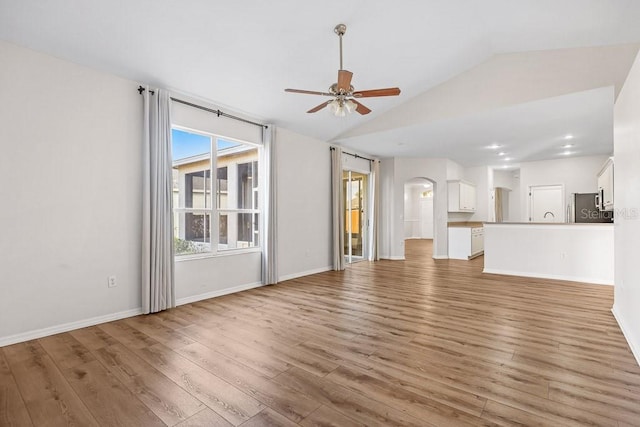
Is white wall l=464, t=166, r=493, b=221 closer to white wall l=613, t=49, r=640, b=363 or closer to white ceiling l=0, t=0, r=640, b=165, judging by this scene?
white ceiling l=0, t=0, r=640, b=165

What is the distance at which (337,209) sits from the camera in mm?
6781

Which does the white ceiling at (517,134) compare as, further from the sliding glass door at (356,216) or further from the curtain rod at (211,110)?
the curtain rod at (211,110)

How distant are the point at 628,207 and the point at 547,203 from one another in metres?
6.68

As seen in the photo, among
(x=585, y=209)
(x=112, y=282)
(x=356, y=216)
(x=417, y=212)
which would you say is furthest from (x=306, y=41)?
(x=417, y=212)

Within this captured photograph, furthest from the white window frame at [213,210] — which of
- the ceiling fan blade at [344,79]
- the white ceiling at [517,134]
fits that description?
the white ceiling at [517,134]

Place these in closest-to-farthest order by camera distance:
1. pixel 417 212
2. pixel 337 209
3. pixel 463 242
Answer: pixel 337 209, pixel 463 242, pixel 417 212

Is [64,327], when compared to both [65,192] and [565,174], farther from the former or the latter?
[565,174]

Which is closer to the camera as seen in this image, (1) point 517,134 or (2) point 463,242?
(1) point 517,134

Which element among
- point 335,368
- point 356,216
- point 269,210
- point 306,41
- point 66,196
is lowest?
point 335,368

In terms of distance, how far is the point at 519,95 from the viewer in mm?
4551

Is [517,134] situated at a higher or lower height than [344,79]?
higher

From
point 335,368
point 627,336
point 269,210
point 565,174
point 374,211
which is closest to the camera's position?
point 335,368

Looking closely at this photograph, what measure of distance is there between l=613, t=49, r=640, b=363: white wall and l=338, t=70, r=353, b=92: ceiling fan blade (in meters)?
2.41

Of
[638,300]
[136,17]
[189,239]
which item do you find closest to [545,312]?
[638,300]
